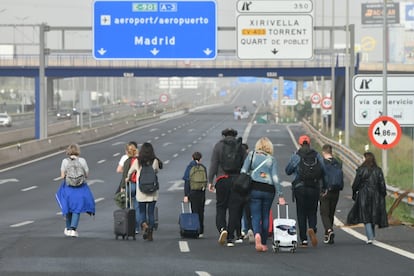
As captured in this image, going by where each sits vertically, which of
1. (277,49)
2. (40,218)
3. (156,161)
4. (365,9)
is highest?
(365,9)

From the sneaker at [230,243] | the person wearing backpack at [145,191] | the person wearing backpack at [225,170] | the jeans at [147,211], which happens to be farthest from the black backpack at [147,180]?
the sneaker at [230,243]

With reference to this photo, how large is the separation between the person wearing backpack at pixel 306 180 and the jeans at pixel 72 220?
3906 mm

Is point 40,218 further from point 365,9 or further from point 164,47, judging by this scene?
point 365,9

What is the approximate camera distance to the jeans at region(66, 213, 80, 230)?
18.1 metres

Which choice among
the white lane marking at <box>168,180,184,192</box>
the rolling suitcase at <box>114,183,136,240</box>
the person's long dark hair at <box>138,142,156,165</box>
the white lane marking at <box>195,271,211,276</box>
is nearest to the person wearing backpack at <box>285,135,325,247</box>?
the person's long dark hair at <box>138,142,156,165</box>

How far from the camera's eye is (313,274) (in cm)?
1222

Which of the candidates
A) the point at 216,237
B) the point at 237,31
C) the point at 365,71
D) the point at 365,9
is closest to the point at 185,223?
the point at 216,237

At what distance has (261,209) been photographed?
1558cm

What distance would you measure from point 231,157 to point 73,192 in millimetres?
3278

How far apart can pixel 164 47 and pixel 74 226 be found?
2856cm

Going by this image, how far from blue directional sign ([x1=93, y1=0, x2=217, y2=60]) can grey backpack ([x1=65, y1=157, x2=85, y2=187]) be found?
2770 cm

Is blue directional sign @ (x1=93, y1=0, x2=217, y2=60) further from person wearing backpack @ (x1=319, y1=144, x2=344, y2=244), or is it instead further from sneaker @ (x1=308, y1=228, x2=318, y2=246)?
sneaker @ (x1=308, y1=228, x2=318, y2=246)

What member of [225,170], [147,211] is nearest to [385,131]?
[147,211]

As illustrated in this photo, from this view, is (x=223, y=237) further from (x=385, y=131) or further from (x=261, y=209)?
(x=385, y=131)
